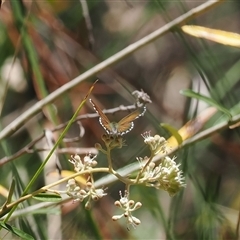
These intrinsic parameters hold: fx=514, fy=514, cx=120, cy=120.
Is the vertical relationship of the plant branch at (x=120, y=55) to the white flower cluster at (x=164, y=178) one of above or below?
above

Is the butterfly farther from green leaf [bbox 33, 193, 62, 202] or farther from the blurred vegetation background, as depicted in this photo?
the blurred vegetation background

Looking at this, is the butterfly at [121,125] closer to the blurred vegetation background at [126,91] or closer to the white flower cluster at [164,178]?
the white flower cluster at [164,178]

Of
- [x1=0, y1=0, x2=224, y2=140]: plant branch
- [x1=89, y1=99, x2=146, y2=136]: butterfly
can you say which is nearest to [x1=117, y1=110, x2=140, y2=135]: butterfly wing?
[x1=89, y1=99, x2=146, y2=136]: butterfly

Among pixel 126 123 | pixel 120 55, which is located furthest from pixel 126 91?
pixel 126 123

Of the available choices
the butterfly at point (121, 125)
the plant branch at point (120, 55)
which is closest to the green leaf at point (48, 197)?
the butterfly at point (121, 125)

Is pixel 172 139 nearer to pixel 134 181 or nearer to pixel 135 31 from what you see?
pixel 134 181

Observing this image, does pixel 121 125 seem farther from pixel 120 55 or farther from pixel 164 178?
pixel 120 55

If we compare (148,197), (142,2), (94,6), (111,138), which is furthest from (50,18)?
(111,138)

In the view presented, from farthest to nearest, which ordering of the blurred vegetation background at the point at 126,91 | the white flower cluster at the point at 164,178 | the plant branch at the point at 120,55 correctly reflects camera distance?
the blurred vegetation background at the point at 126,91 < the plant branch at the point at 120,55 < the white flower cluster at the point at 164,178
